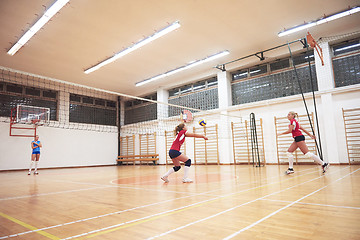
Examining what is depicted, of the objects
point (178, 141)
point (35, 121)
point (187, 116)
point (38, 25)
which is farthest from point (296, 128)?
point (35, 121)

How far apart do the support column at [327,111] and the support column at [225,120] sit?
4.55 meters

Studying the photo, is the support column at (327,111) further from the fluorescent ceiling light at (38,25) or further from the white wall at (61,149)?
the white wall at (61,149)

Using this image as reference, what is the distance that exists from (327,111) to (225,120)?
5.04 m

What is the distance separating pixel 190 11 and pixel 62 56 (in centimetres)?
708

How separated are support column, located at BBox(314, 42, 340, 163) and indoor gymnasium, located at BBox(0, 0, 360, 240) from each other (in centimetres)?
5

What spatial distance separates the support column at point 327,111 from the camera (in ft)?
31.6

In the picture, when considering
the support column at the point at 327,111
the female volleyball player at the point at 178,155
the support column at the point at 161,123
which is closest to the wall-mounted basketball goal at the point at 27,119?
the support column at the point at 161,123

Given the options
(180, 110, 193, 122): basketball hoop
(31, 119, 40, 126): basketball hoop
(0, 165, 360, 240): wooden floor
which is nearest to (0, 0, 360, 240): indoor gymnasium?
(0, 165, 360, 240): wooden floor

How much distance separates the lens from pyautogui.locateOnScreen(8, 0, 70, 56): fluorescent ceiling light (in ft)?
24.0

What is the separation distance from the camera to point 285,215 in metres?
2.26

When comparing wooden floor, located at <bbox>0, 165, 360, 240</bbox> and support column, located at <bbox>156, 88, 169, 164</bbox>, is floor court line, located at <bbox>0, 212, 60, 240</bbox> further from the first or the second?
support column, located at <bbox>156, 88, 169, 164</bbox>

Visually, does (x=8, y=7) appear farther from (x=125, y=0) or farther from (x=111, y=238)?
(x=111, y=238)

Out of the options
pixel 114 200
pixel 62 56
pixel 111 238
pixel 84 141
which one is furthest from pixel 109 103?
pixel 111 238

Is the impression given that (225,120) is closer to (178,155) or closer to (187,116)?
(187,116)
